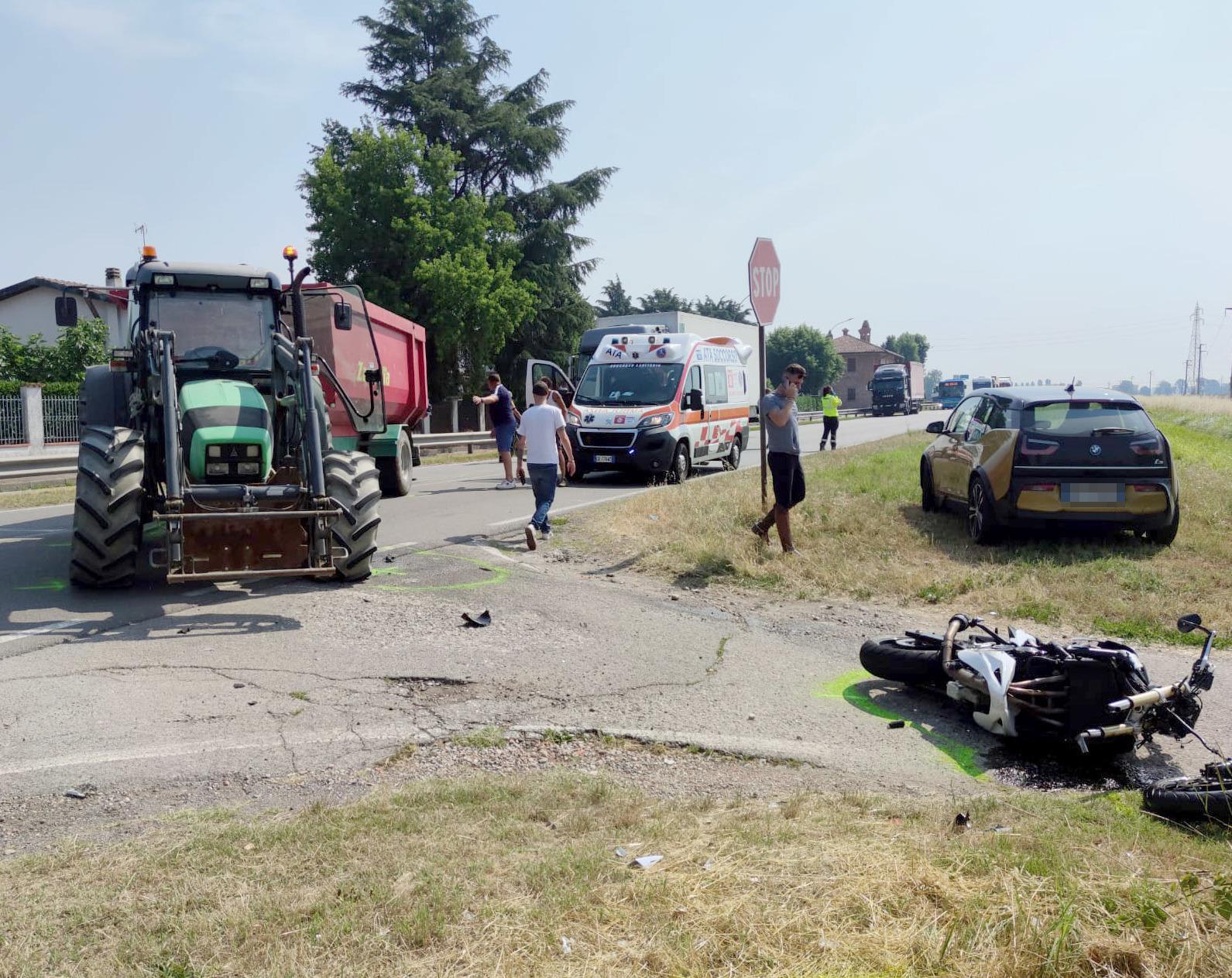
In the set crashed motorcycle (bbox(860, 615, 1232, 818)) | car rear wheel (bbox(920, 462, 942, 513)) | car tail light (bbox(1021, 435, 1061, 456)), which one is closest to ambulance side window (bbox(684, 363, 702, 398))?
car rear wheel (bbox(920, 462, 942, 513))

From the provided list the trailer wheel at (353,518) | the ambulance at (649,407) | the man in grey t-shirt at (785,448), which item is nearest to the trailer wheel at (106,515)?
the trailer wheel at (353,518)

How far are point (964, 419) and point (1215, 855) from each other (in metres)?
8.92

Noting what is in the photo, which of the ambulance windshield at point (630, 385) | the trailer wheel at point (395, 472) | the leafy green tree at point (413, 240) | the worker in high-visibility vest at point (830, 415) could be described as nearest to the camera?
the trailer wheel at point (395, 472)

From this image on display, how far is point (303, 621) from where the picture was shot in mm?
7023

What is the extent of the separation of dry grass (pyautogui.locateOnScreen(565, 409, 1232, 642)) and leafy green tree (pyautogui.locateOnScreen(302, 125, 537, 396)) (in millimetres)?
23859

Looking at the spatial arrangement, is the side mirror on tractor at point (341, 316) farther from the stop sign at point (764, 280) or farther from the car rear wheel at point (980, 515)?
the car rear wheel at point (980, 515)

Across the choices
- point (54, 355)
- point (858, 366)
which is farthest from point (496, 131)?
point (858, 366)

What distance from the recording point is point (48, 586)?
8094 mm

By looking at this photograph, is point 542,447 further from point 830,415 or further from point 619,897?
point 830,415

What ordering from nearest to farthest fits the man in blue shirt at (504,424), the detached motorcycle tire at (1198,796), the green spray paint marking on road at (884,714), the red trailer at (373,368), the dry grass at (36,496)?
the detached motorcycle tire at (1198,796), the green spray paint marking on road at (884,714), the red trailer at (373,368), the dry grass at (36,496), the man in blue shirt at (504,424)

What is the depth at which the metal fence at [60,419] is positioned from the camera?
20.9m

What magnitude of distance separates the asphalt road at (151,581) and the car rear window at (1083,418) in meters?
5.92

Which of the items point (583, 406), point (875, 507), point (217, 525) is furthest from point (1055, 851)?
point (583, 406)

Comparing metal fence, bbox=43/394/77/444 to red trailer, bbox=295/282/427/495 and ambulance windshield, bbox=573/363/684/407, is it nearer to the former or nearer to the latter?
red trailer, bbox=295/282/427/495
